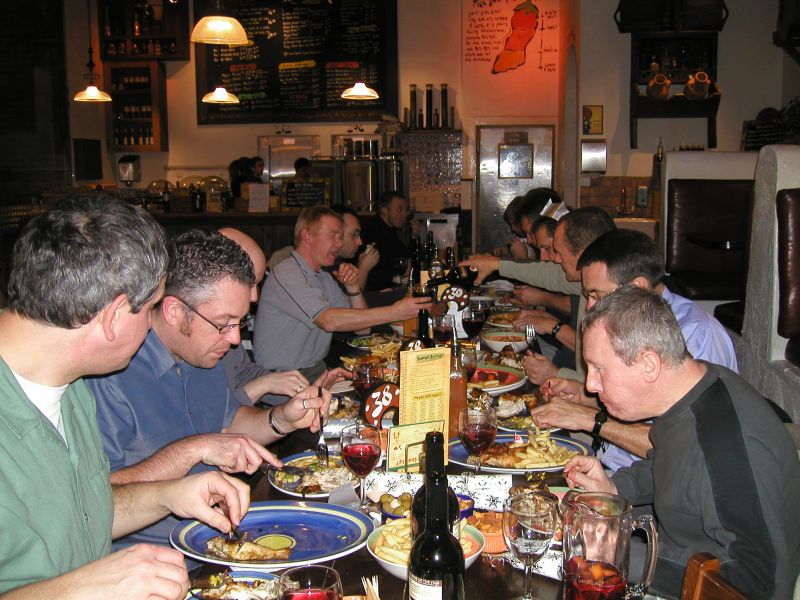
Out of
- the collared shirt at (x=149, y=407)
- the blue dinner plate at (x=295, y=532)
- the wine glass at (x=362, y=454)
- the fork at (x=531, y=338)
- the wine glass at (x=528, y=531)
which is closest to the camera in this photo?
the wine glass at (x=528, y=531)

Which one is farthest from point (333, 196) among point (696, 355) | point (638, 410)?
point (638, 410)

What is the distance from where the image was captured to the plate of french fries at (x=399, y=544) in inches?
57.6

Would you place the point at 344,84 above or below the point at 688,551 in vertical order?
above

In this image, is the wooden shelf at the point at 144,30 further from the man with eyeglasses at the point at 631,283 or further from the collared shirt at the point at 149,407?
the collared shirt at the point at 149,407

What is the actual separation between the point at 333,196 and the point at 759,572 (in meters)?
7.98

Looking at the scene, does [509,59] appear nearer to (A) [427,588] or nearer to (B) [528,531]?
(B) [528,531]

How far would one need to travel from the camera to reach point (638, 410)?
186 cm

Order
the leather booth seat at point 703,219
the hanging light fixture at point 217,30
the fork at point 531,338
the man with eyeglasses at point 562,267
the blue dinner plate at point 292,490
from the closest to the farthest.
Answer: the blue dinner plate at point 292,490 < the man with eyeglasses at point 562,267 < the fork at point 531,338 < the leather booth seat at point 703,219 < the hanging light fixture at point 217,30

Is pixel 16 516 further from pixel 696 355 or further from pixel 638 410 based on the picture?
pixel 696 355

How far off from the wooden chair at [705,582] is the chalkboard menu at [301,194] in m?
7.02

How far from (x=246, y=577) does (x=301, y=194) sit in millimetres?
6847

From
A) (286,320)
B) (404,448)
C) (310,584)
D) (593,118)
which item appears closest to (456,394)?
(404,448)

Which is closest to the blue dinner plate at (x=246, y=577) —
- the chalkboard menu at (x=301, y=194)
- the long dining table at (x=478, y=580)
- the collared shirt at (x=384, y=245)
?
the long dining table at (x=478, y=580)

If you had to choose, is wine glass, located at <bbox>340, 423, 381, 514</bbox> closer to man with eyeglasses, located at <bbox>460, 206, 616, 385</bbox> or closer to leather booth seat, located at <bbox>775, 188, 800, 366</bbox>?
man with eyeglasses, located at <bbox>460, 206, 616, 385</bbox>
